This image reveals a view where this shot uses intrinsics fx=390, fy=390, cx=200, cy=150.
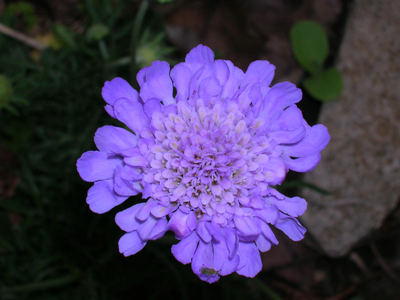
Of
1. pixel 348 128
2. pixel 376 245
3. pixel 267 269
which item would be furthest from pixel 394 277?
pixel 348 128

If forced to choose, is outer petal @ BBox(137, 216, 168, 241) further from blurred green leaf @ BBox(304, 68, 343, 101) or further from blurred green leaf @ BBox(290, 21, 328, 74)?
blurred green leaf @ BBox(290, 21, 328, 74)

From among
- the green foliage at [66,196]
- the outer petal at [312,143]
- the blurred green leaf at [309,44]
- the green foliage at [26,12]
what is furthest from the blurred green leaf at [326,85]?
the green foliage at [26,12]

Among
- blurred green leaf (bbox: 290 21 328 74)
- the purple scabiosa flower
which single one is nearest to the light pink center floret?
the purple scabiosa flower

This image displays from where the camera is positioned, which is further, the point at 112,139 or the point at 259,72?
the point at 259,72

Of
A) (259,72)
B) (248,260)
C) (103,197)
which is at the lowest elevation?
(248,260)

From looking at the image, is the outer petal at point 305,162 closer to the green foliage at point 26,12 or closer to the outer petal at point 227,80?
the outer petal at point 227,80

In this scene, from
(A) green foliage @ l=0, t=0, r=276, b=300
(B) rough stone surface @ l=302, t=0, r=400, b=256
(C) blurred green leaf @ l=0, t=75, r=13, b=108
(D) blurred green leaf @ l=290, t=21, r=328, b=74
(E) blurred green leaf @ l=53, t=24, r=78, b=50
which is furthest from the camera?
(D) blurred green leaf @ l=290, t=21, r=328, b=74

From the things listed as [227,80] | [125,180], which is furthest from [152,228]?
[227,80]

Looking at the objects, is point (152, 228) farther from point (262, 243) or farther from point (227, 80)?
point (227, 80)
